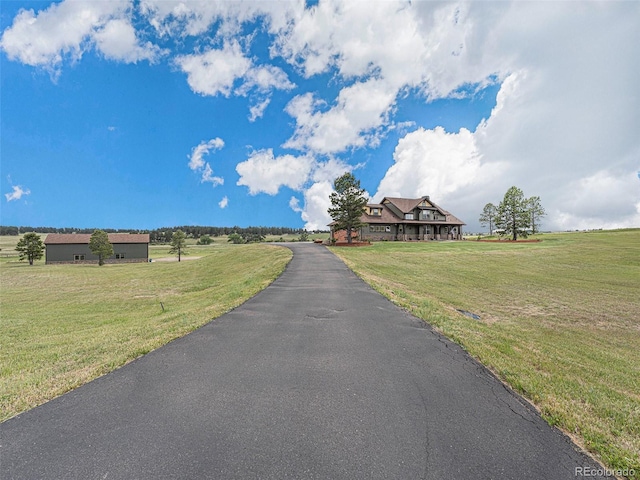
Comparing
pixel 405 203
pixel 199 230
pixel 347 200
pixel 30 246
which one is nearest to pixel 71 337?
pixel 347 200

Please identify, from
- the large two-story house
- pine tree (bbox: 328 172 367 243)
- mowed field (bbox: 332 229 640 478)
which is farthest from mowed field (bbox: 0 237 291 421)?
the large two-story house

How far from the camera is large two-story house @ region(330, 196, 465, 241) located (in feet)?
156

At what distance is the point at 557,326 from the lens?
10312 millimetres

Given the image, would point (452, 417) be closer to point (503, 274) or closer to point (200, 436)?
point (200, 436)

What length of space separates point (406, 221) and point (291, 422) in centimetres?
4820

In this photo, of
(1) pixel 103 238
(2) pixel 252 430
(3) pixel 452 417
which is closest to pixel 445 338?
(3) pixel 452 417

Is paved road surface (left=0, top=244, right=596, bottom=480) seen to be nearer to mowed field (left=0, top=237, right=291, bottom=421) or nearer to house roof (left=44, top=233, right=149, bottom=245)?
mowed field (left=0, top=237, right=291, bottom=421)

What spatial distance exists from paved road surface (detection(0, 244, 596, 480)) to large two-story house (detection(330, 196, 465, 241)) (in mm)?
40184

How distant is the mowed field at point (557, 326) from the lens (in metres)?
3.89

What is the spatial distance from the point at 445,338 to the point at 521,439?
3.40 m

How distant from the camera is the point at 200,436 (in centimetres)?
320

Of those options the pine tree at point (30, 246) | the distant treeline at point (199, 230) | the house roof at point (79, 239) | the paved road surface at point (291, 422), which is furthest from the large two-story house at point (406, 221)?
the distant treeline at point (199, 230)

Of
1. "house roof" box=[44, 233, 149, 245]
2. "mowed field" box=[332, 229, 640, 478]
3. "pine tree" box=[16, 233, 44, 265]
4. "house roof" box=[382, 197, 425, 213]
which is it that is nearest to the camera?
"mowed field" box=[332, 229, 640, 478]

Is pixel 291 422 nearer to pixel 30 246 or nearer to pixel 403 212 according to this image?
pixel 403 212
